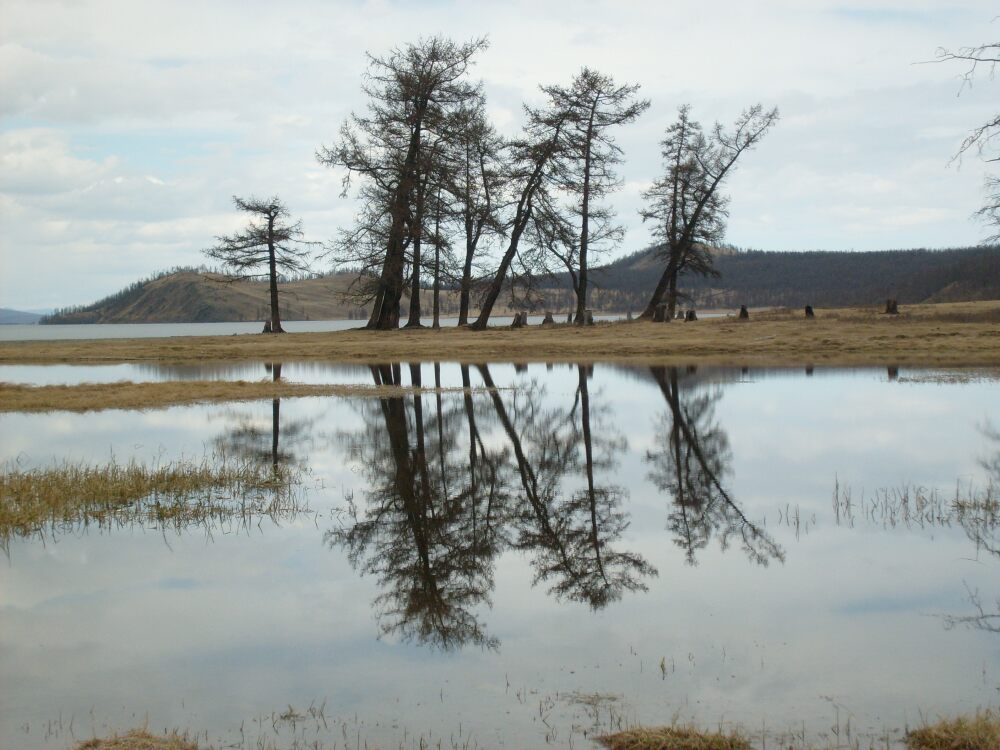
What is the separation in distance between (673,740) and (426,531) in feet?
19.7

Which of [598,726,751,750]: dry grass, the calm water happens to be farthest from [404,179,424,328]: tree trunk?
[598,726,751,750]: dry grass

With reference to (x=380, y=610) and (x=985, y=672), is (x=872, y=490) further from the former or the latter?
(x=380, y=610)

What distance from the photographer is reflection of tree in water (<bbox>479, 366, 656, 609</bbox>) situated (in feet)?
30.6

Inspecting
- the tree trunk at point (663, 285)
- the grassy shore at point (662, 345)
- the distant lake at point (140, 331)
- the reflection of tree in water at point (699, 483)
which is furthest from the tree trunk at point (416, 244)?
the reflection of tree in water at point (699, 483)

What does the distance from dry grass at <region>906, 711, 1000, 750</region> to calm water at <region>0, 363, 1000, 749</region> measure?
17cm

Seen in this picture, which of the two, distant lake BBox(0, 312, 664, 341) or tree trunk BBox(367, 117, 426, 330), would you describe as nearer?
tree trunk BBox(367, 117, 426, 330)

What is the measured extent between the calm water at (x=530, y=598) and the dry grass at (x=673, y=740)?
231mm

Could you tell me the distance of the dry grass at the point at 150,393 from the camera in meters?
24.3

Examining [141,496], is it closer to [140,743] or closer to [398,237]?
[140,743]

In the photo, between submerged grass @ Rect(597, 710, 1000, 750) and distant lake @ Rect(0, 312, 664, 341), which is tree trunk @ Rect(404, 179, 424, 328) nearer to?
distant lake @ Rect(0, 312, 664, 341)

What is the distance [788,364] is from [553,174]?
22.5 meters

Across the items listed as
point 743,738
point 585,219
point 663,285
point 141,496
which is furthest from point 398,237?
point 743,738

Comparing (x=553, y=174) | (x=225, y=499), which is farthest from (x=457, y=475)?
(x=553, y=174)

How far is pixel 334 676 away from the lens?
696 centimetres
